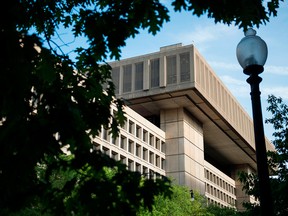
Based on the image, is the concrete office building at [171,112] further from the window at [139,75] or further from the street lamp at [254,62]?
the street lamp at [254,62]

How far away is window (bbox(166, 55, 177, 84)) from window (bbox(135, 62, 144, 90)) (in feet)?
13.0

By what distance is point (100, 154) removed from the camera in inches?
238

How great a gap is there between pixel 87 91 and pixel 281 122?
8.85 metres

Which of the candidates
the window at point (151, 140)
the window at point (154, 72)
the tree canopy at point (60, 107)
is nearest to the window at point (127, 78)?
the window at point (154, 72)

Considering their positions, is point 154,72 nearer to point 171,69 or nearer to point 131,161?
point 171,69

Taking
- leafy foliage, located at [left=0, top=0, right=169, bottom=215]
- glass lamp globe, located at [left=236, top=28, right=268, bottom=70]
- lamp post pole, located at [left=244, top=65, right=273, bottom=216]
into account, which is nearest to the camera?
leafy foliage, located at [left=0, top=0, right=169, bottom=215]

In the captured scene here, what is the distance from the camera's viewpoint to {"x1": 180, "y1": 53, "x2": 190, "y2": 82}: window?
63.4 m

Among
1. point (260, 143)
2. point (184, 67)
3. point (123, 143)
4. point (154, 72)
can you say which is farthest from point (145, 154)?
point (260, 143)

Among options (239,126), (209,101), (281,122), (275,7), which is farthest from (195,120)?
(275,7)

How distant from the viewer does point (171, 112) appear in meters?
68.4

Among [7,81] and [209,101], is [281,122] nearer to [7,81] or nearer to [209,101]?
[7,81]

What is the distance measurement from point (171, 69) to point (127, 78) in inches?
265

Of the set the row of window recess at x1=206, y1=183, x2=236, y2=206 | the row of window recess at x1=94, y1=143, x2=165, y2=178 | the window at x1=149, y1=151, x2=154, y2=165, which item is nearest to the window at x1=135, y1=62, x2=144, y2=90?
the window at x1=149, y1=151, x2=154, y2=165

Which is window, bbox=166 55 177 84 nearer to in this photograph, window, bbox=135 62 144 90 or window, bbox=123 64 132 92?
window, bbox=135 62 144 90
